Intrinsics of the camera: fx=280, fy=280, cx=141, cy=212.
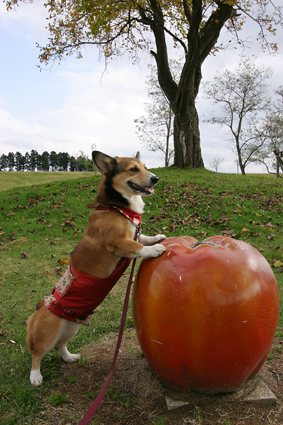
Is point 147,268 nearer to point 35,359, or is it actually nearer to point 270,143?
point 35,359

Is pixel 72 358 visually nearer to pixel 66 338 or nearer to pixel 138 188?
pixel 66 338

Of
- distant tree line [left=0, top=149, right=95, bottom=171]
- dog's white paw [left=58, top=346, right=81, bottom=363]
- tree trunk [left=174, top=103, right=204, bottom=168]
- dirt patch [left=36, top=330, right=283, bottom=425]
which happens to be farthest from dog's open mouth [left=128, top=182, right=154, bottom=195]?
distant tree line [left=0, top=149, right=95, bottom=171]

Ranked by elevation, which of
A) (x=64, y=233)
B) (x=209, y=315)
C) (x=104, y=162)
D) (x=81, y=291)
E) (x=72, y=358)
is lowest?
(x=72, y=358)

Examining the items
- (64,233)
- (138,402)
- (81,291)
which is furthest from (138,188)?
(64,233)

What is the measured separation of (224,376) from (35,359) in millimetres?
2060

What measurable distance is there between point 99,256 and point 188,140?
14994 millimetres

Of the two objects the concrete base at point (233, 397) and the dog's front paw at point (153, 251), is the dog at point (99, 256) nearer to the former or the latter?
the dog's front paw at point (153, 251)

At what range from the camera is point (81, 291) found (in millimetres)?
3033

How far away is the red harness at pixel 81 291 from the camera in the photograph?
3006 millimetres

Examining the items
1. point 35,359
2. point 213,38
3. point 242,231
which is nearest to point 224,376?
point 35,359

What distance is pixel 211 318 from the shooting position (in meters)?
2.24

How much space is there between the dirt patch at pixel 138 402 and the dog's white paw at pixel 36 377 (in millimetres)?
248

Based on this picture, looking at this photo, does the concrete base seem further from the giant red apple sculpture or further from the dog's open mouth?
the dog's open mouth

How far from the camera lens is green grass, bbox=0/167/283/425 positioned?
11.1ft
